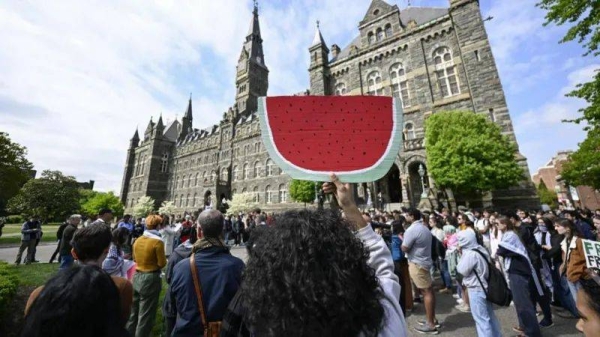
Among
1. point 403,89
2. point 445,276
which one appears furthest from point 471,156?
point 445,276

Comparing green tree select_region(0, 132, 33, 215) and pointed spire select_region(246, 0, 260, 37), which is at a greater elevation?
pointed spire select_region(246, 0, 260, 37)

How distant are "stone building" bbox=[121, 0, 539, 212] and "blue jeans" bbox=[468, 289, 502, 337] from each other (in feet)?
47.2

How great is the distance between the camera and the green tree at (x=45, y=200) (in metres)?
31.3

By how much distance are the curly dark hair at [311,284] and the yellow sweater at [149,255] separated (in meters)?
3.51

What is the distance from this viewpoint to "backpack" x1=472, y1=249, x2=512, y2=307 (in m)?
3.37

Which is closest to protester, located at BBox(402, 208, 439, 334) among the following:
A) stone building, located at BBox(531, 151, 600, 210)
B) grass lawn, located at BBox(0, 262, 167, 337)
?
grass lawn, located at BBox(0, 262, 167, 337)

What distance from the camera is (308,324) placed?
2.88 ft

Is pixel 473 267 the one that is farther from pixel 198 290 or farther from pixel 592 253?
pixel 198 290

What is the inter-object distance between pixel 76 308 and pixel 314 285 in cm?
105

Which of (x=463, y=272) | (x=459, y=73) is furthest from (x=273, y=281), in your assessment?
(x=459, y=73)

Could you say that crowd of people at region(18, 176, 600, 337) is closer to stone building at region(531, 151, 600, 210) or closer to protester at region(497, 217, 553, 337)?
protester at region(497, 217, 553, 337)

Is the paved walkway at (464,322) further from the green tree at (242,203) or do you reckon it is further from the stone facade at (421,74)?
the green tree at (242,203)

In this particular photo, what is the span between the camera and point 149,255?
3842 millimetres

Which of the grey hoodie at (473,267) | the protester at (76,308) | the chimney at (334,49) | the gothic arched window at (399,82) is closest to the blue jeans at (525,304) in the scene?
the grey hoodie at (473,267)
